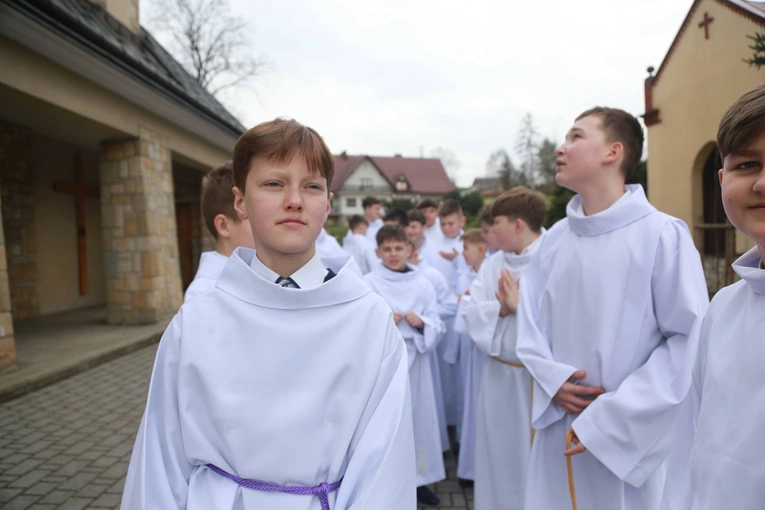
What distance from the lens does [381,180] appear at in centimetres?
5222

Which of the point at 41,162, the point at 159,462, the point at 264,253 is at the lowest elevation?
the point at 159,462

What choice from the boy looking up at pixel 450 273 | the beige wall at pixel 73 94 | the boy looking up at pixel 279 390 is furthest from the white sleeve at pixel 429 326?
the beige wall at pixel 73 94

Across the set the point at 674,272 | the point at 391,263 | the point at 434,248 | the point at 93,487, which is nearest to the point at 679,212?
the point at 434,248

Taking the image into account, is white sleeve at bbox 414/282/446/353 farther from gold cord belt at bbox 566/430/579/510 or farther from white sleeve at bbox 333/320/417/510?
white sleeve at bbox 333/320/417/510

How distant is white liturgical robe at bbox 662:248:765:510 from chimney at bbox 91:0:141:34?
10168mm

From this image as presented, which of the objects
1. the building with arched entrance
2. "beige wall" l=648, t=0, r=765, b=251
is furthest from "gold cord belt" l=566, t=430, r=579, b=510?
"beige wall" l=648, t=0, r=765, b=251

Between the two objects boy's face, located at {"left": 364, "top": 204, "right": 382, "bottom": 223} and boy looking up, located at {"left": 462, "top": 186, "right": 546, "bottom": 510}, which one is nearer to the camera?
boy looking up, located at {"left": 462, "top": 186, "right": 546, "bottom": 510}

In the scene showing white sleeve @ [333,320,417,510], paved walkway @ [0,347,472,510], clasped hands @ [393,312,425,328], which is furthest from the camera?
clasped hands @ [393,312,425,328]

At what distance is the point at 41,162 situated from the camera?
9828mm

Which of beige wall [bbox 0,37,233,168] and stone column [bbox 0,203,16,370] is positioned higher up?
beige wall [bbox 0,37,233,168]

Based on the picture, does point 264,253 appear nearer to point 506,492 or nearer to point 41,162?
point 506,492

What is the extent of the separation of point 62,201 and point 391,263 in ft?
29.8

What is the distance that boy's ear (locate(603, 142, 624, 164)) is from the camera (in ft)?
7.77

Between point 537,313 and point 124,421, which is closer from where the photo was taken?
point 537,313
